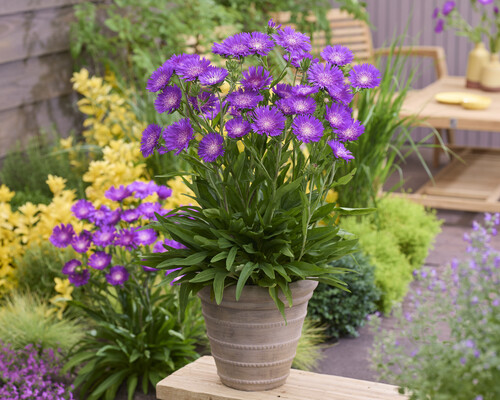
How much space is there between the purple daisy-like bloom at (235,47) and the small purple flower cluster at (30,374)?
109 centimetres

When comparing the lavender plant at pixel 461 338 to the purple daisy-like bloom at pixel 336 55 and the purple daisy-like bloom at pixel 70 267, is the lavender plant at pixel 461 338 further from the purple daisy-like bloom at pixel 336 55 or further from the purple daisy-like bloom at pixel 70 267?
the purple daisy-like bloom at pixel 70 267

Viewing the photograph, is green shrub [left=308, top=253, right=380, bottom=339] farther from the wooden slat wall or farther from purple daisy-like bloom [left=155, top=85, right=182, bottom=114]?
the wooden slat wall

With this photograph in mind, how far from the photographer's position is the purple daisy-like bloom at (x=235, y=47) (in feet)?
3.95

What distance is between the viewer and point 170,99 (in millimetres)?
1215

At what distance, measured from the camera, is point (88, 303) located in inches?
95.4

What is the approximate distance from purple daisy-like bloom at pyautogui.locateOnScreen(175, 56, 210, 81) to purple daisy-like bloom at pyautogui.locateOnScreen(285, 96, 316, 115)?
15 centimetres

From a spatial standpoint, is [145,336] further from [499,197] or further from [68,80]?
[499,197]

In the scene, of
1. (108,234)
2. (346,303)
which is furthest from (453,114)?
(108,234)

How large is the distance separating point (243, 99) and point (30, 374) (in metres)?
1.27

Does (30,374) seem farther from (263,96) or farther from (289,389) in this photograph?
(263,96)

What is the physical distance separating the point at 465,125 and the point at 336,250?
266 centimetres

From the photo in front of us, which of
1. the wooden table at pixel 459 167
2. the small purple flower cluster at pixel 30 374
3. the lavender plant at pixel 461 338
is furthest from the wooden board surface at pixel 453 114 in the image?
the lavender plant at pixel 461 338

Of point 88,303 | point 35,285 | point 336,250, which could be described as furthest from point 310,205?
point 35,285

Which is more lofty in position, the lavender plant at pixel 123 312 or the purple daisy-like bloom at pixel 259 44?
the purple daisy-like bloom at pixel 259 44
